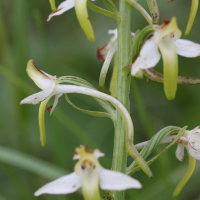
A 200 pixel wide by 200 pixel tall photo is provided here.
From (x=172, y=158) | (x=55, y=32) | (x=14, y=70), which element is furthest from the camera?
(x=55, y=32)

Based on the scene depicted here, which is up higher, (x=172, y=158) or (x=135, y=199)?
(x=172, y=158)

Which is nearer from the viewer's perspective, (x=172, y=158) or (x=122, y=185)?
(x=122, y=185)

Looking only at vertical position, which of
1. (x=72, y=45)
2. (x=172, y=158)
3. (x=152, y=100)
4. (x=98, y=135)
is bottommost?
(x=172, y=158)

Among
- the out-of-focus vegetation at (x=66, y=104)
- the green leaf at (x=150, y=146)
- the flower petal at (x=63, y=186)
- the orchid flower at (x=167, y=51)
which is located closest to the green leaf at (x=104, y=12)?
the orchid flower at (x=167, y=51)

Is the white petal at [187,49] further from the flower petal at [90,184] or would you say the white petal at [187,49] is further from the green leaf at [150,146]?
the flower petal at [90,184]

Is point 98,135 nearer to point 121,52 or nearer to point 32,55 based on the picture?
point 32,55

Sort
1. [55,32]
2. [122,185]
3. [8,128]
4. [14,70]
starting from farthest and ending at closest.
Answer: [55,32], [8,128], [14,70], [122,185]

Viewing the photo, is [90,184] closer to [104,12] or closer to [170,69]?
[170,69]

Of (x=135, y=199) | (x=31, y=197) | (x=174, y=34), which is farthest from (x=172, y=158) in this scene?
(x=174, y=34)
